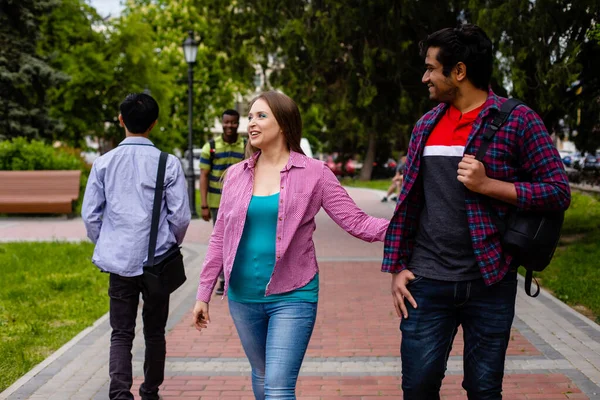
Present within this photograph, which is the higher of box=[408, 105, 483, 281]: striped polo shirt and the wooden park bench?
box=[408, 105, 483, 281]: striped polo shirt

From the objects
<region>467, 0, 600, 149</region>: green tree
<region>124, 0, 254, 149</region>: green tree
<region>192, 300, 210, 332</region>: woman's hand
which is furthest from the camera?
<region>124, 0, 254, 149</region>: green tree

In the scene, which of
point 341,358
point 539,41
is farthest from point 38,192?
A: point 341,358

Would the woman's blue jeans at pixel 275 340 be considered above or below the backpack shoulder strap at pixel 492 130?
below

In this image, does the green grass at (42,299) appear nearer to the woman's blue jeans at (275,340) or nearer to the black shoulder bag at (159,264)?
the black shoulder bag at (159,264)

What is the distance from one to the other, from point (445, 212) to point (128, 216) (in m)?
2.01

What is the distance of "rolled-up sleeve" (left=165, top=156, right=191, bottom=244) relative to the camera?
14.8 feet

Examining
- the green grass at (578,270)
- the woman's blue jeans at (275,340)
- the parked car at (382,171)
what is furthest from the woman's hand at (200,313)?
the parked car at (382,171)

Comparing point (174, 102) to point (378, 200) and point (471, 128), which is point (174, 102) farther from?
point (471, 128)

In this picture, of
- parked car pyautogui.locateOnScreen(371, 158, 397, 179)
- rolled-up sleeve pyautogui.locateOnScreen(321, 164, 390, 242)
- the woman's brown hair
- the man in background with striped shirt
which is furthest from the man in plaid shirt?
parked car pyautogui.locateOnScreen(371, 158, 397, 179)

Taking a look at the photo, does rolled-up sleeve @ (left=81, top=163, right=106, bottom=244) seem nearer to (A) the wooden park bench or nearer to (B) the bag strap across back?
(B) the bag strap across back

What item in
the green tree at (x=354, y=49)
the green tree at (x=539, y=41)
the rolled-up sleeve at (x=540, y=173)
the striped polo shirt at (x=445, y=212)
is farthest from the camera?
the green tree at (x=354, y=49)

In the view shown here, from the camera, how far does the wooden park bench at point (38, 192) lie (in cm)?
1753

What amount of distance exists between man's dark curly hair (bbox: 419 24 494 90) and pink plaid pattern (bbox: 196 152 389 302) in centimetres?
76

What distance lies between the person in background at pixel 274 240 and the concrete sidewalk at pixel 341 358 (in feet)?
5.59
